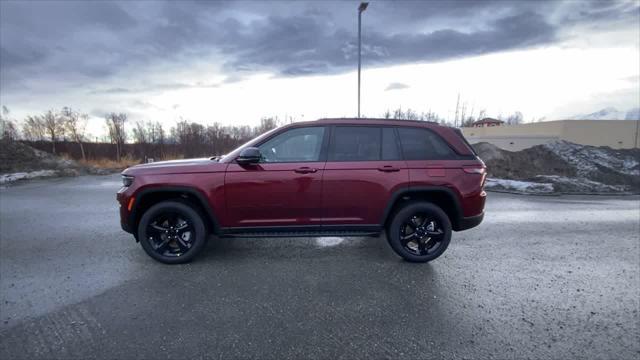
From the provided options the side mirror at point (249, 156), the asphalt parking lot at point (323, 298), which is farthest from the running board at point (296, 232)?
the side mirror at point (249, 156)

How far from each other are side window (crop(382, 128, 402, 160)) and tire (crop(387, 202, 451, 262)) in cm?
72

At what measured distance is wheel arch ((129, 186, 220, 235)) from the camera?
12.6ft

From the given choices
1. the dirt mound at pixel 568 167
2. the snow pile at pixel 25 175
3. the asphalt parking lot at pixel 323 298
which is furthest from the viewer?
the snow pile at pixel 25 175

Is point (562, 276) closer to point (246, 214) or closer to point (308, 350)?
point (308, 350)

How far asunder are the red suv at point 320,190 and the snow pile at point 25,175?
12643mm

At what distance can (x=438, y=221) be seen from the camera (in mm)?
4023

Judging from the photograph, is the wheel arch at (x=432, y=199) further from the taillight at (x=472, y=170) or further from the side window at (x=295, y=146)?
the side window at (x=295, y=146)

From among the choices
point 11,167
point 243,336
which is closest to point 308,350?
point 243,336

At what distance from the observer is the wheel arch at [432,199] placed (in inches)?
155

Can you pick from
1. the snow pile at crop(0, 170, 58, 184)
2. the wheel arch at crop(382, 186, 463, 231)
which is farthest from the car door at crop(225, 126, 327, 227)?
the snow pile at crop(0, 170, 58, 184)

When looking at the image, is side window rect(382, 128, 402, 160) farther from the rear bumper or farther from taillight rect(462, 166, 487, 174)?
the rear bumper

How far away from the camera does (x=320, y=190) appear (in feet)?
12.7

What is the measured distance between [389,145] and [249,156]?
190cm

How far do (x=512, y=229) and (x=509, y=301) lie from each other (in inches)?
114
